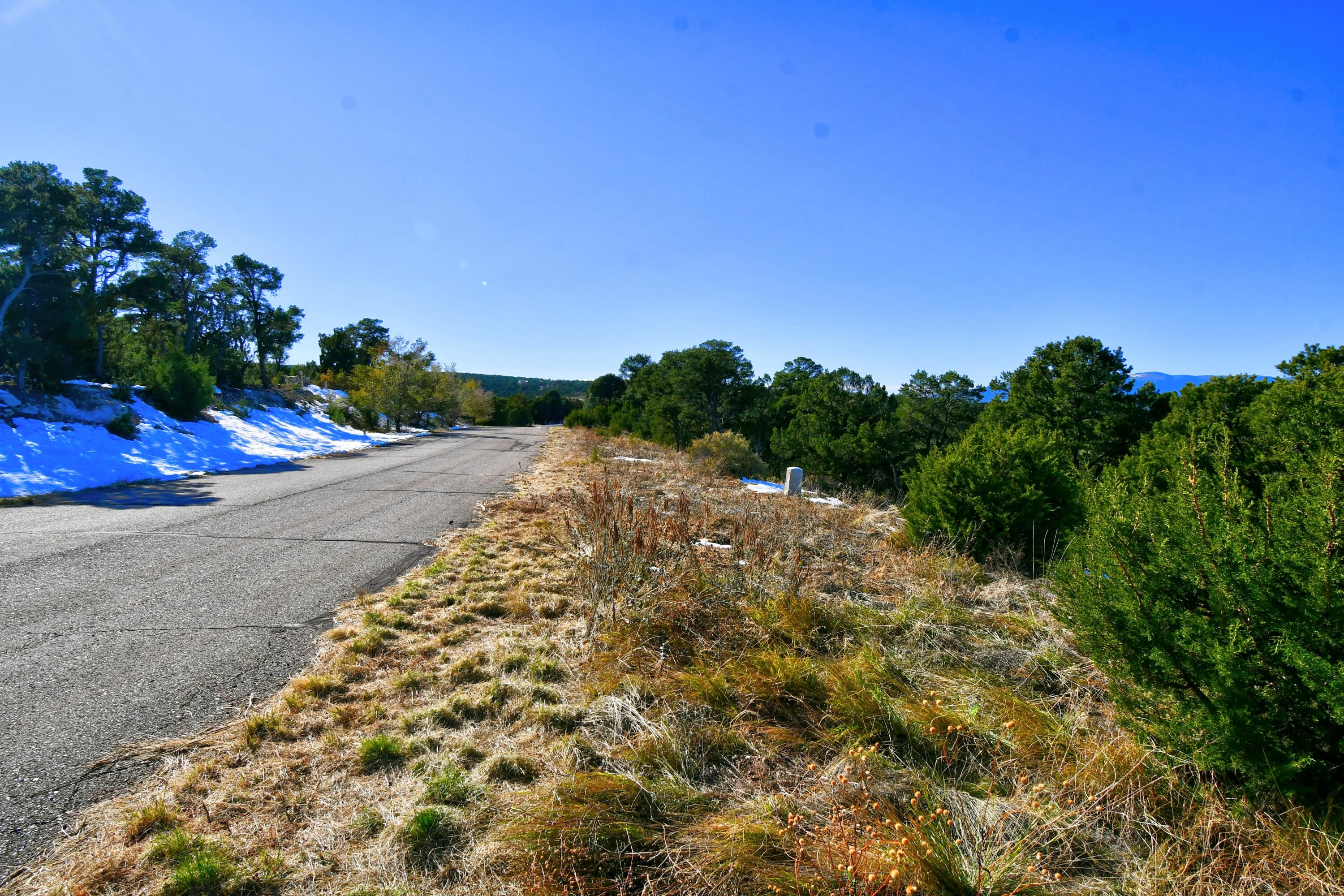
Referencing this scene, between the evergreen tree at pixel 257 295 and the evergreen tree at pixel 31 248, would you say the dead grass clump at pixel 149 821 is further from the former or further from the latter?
the evergreen tree at pixel 257 295

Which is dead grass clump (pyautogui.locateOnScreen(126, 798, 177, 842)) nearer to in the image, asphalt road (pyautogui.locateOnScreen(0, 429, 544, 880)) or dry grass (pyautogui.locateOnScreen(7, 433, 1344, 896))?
dry grass (pyautogui.locateOnScreen(7, 433, 1344, 896))

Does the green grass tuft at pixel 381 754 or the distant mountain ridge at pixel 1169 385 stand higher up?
the distant mountain ridge at pixel 1169 385

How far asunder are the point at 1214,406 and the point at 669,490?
1775cm

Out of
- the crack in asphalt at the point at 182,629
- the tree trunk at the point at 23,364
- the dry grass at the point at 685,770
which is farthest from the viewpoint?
the tree trunk at the point at 23,364

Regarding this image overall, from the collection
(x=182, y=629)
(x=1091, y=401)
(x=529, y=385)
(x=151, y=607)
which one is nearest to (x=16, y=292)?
(x=151, y=607)

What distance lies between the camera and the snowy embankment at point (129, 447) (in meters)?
10.5

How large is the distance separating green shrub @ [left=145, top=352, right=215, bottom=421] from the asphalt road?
10.8 metres

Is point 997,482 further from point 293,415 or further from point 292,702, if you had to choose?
point 293,415

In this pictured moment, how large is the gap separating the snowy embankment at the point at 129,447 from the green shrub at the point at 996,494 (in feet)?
45.4

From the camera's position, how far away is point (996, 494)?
679 cm

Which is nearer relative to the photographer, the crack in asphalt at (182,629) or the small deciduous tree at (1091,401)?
the crack in asphalt at (182,629)

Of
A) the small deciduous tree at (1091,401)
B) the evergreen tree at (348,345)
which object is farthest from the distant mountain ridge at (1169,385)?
the evergreen tree at (348,345)

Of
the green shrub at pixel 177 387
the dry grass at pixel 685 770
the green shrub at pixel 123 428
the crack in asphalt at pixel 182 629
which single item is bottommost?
the crack in asphalt at pixel 182 629

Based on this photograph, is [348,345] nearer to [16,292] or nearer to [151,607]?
[16,292]
